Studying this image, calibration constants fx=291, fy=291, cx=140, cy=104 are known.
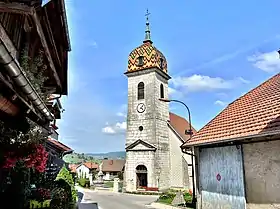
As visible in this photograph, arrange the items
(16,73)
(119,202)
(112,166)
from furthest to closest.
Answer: (112,166) < (119,202) < (16,73)

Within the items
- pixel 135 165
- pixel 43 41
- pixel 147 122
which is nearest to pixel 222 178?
pixel 43 41

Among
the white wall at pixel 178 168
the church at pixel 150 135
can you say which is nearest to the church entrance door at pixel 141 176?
the church at pixel 150 135

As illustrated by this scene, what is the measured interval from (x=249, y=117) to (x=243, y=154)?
1.82 metres

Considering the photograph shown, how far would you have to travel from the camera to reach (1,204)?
247 inches

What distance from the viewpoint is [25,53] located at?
17.6ft

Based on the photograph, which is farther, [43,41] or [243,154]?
[243,154]

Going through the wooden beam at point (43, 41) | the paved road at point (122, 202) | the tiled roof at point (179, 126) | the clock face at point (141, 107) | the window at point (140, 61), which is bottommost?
the paved road at point (122, 202)

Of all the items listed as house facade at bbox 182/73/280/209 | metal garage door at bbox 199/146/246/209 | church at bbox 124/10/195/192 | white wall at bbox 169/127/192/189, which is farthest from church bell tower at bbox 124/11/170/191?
metal garage door at bbox 199/146/246/209

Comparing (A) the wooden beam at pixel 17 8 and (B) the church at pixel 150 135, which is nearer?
(A) the wooden beam at pixel 17 8

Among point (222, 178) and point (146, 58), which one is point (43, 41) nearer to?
point (222, 178)

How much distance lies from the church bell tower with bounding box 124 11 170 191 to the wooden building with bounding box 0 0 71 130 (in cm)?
2484

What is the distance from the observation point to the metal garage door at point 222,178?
35.6 feet

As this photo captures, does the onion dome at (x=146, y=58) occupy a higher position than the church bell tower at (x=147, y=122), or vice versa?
the onion dome at (x=146, y=58)

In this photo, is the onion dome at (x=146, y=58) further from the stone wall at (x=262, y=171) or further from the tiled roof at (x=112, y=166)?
the tiled roof at (x=112, y=166)
